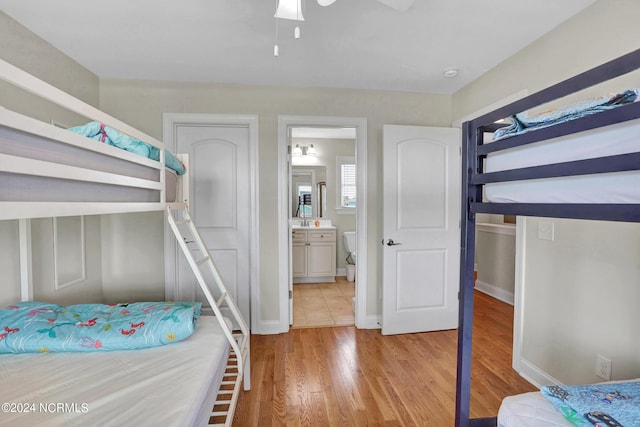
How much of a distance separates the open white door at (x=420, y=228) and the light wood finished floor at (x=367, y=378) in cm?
22

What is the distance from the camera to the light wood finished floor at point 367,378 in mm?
1668

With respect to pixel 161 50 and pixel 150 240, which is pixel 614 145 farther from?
pixel 150 240

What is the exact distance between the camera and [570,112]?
81cm

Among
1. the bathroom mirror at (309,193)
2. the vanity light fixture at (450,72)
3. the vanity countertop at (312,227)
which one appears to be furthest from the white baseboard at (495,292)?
the vanity light fixture at (450,72)

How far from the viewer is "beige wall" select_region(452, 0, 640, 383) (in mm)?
1470

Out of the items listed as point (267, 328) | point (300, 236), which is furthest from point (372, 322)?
point (300, 236)

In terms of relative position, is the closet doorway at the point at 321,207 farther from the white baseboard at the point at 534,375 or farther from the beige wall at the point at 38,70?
the beige wall at the point at 38,70

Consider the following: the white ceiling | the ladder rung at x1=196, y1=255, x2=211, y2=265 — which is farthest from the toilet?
the ladder rung at x1=196, y1=255, x2=211, y2=265

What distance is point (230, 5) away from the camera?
5.43ft

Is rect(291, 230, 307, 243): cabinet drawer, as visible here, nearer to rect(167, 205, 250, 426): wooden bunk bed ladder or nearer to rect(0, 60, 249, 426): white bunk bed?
rect(167, 205, 250, 426): wooden bunk bed ladder

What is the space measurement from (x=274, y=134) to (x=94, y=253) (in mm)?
1897

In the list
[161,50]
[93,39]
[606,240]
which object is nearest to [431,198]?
[606,240]

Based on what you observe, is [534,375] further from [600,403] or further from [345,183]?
[345,183]

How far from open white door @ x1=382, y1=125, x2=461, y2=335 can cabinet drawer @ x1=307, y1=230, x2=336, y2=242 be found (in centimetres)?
170
